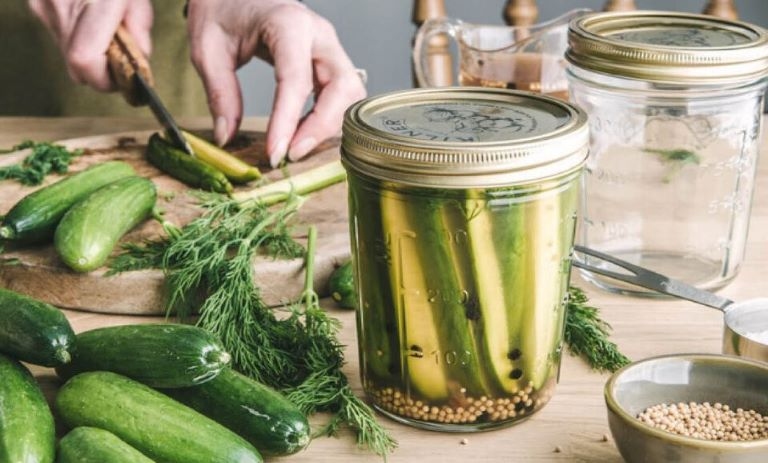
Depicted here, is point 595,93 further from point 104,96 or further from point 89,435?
point 104,96

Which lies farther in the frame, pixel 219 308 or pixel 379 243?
pixel 219 308

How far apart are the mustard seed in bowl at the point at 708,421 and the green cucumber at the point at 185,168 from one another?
0.79 meters

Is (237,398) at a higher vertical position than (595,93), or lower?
lower

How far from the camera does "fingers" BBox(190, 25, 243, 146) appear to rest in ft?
5.82

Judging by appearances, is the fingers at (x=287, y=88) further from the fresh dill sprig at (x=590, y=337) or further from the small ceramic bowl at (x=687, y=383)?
the small ceramic bowl at (x=687, y=383)

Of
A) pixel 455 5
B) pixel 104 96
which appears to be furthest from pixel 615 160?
pixel 455 5

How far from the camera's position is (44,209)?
133 cm

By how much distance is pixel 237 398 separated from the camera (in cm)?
93

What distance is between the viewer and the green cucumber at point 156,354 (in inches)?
36.7

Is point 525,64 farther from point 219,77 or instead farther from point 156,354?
point 156,354

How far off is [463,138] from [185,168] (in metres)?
0.78

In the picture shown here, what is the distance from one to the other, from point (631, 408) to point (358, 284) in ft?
0.85

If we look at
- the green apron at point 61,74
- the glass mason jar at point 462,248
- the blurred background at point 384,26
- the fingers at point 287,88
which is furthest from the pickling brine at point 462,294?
the blurred background at point 384,26

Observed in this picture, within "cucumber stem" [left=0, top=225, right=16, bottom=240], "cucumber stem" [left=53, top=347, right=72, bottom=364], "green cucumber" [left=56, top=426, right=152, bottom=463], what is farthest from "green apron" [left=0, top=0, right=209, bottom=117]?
"green cucumber" [left=56, top=426, right=152, bottom=463]
